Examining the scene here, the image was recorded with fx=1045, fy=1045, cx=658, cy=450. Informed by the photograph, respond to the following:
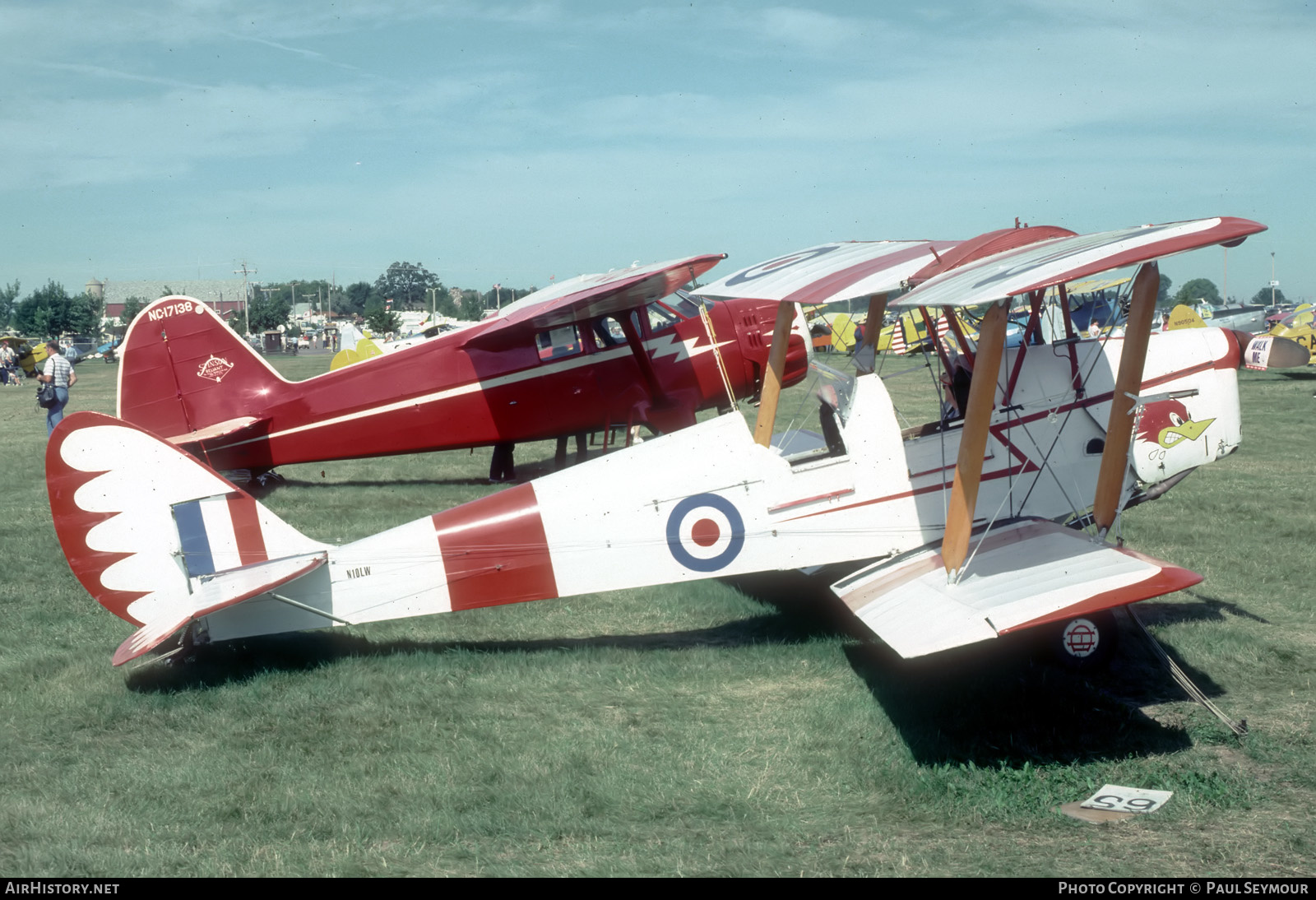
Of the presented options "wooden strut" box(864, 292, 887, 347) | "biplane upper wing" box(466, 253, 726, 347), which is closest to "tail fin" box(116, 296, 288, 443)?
"biplane upper wing" box(466, 253, 726, 347)

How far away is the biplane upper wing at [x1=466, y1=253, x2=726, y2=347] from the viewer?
378 inches

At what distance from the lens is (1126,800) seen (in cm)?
430

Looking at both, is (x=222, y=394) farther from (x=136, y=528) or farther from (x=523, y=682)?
(x=523, y=682)

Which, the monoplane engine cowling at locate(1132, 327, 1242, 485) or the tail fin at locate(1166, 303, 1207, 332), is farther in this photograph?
the tail fin at locate(1166, 303, 1207, 332)

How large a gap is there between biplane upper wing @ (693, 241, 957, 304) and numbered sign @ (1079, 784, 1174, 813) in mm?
→ 3063

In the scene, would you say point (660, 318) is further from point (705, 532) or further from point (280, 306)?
point (280, 306)

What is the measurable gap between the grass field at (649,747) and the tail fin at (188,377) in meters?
3.73

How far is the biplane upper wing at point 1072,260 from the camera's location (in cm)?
466

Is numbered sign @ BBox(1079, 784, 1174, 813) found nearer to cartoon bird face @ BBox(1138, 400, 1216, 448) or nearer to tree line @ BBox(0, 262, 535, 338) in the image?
cartoon bird face @ BBox(1138, 400, 1216, 448)

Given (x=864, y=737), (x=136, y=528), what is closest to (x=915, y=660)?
(x=864, y=737)

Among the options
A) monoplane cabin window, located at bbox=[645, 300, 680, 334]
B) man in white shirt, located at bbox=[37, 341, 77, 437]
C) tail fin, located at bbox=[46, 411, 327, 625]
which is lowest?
tail fin, located at bbox=[46, 411, 327, 625]

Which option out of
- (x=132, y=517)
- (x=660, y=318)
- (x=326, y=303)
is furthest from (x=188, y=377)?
(x=326, y=303)

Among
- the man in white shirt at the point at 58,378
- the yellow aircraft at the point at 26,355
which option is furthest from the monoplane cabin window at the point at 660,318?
the yellow aircraft at the point at 26,355

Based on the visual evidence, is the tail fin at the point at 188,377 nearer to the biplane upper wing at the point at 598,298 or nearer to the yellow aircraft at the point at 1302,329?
the biplane upper wing at the point at 598,298
